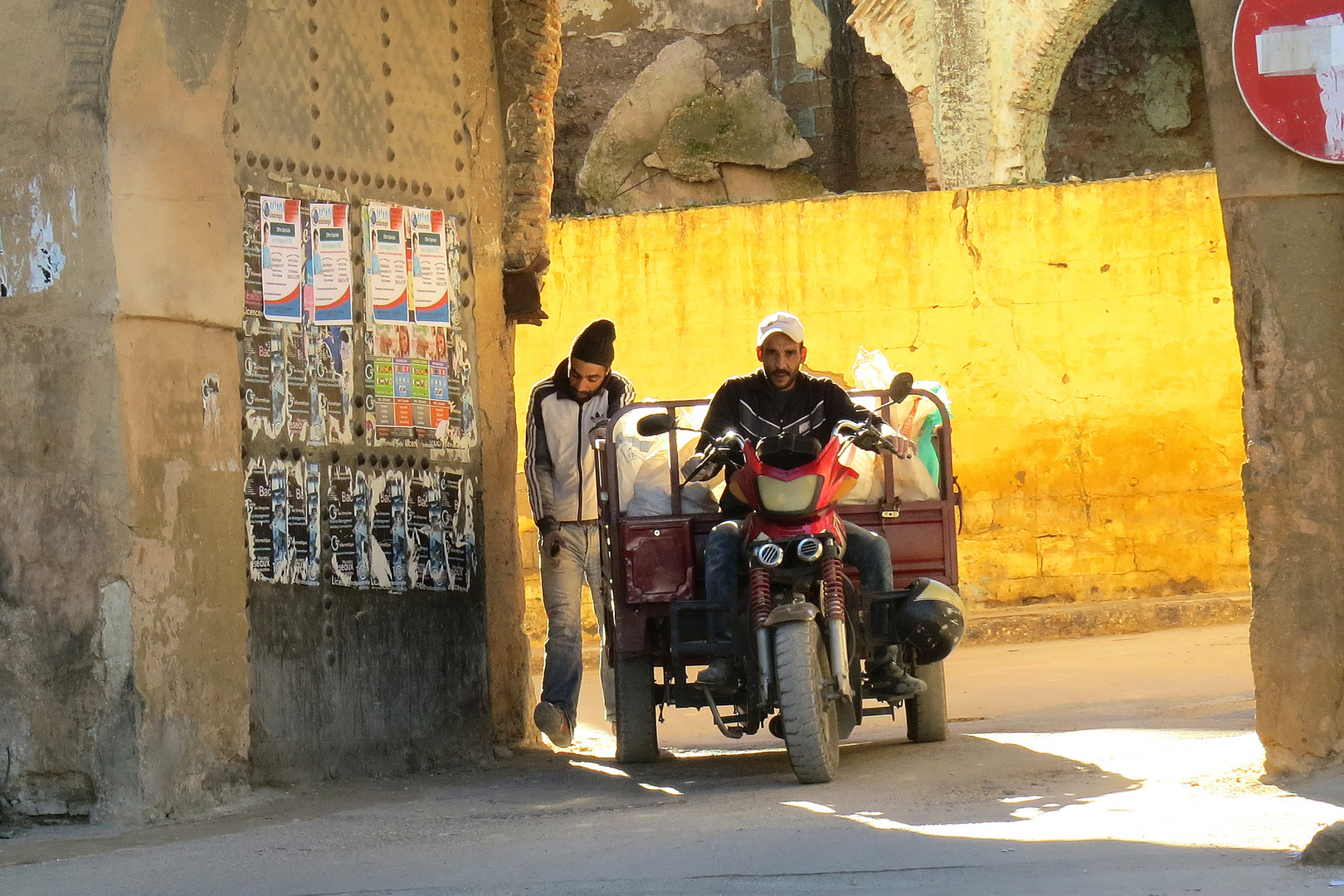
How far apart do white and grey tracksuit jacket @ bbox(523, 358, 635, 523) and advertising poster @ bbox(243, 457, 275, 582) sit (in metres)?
1.52

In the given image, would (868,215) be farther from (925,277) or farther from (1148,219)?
(1148,219)

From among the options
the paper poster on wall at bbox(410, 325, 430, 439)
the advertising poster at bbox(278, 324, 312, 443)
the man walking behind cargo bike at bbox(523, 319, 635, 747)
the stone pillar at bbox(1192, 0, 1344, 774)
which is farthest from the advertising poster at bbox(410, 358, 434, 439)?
the stone pillar at bbox(1192, 0, 1344, 774)

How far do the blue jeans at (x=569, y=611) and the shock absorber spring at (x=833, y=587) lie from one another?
1.79m

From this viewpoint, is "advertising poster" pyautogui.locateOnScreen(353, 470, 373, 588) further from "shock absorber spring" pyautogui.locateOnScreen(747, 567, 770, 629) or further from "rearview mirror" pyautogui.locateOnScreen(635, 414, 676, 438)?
"shock absorber spring" pyautogui.locateOnScreen(747, 567, 770, 629)

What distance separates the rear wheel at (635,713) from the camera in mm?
7379

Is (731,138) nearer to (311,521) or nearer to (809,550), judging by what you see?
(311,521)

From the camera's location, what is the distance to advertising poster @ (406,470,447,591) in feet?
25.8

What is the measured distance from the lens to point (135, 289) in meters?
6.28

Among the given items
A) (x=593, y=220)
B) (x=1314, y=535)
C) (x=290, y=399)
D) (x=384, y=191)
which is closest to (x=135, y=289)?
(x=290, y=399)

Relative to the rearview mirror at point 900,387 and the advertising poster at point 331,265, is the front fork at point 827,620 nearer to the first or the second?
the rearview mirror at point 900,387

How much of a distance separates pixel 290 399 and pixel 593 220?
241 inches

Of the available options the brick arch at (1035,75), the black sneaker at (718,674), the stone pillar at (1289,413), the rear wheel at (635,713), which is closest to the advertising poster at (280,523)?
the rear wheel at (635,713)

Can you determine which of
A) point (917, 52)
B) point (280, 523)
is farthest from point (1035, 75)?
point (280, 523)

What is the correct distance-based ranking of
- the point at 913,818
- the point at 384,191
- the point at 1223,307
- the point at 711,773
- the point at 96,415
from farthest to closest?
the point at 1223,307 < the point at 384,191 < the point at 711,773 < the point at 96,415 < the point at 913,818
